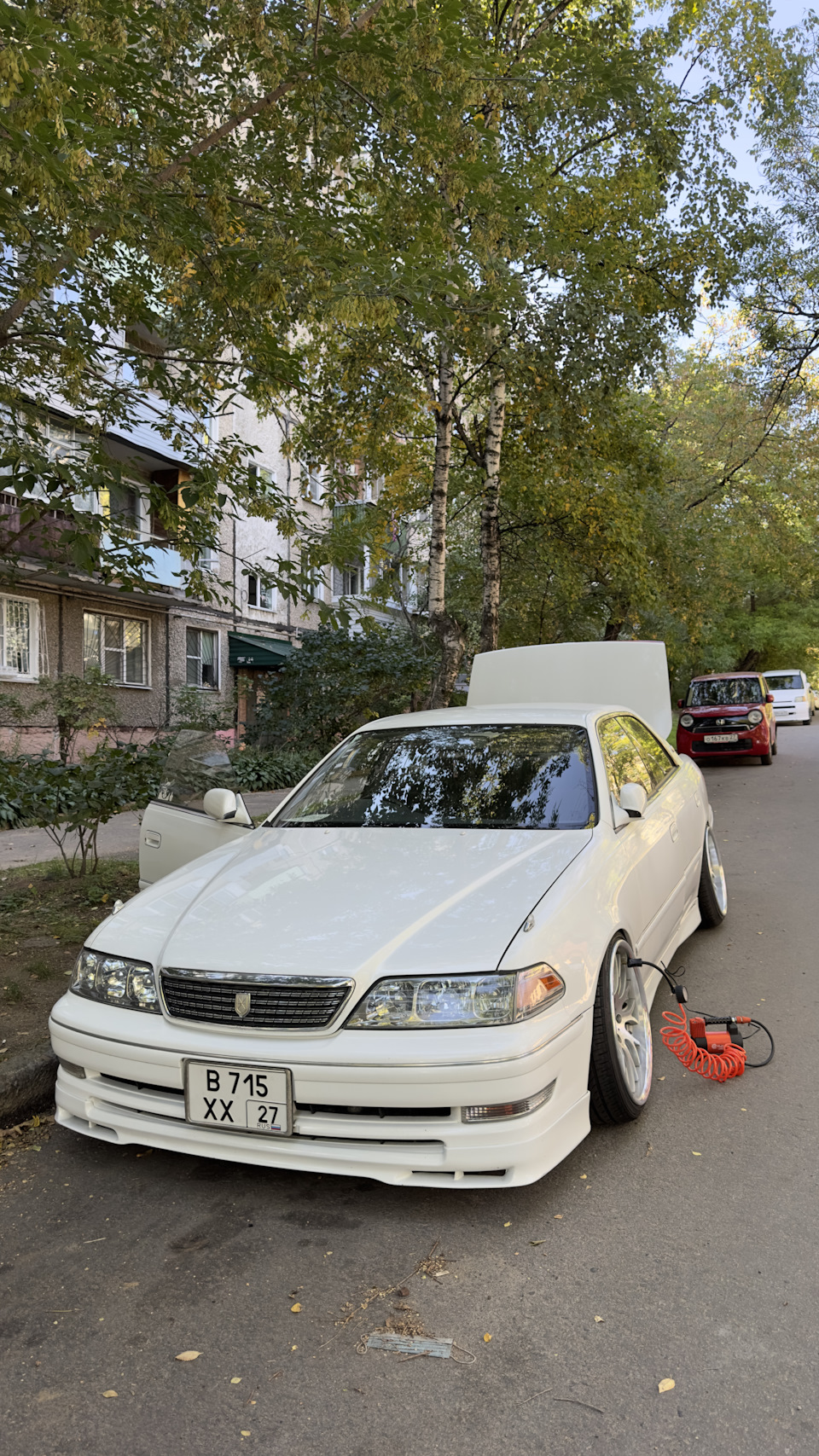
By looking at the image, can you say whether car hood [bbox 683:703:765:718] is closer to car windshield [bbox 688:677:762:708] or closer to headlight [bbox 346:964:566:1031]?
car windshield [bbox 688:677:762:708]

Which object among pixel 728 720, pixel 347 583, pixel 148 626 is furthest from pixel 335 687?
pixel 347 583

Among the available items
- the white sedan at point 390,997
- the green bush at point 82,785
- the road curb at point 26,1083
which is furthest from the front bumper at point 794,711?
the road curb at point 26,1083

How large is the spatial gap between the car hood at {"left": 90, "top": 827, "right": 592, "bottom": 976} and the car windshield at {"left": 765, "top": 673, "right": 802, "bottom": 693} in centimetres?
2984

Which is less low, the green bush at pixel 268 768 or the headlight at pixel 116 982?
the green bush at pixel 268 768

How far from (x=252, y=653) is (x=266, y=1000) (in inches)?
923

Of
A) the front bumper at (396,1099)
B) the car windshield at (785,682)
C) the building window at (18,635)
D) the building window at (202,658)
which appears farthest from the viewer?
the car windshield at (785,682)

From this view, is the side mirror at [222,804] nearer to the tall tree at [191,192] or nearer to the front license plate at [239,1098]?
the tall tree at [191,192]

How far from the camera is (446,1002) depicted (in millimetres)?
2859

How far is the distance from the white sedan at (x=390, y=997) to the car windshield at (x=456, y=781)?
22mm

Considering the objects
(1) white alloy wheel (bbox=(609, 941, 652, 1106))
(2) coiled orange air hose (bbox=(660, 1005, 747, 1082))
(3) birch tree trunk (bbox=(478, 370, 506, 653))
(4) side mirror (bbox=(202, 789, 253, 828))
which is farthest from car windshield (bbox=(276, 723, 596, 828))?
(3) birch tree trunk (bbox=(478, 370, 506, 653))

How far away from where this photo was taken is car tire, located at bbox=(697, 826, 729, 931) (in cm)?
596

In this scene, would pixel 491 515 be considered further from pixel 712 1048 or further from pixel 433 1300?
pixel 433 1300

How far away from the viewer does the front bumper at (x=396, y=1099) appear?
2766mm

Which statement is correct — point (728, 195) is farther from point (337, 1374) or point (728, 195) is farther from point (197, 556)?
point (337, 1374)
